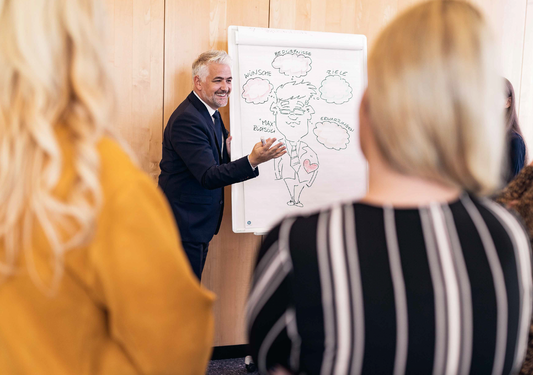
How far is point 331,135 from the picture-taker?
278cm

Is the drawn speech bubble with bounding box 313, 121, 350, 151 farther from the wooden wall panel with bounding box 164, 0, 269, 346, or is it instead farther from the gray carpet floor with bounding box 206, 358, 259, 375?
the gray carpet floor with bounding box 206, 358, 259, 375

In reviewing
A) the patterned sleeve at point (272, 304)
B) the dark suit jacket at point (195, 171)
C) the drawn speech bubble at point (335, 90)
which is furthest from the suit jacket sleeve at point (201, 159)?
the patterned sleeve at point (272, 304)

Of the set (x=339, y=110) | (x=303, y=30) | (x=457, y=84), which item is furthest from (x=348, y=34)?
(x=457, y=84)

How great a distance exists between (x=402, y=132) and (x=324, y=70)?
2194 millimetres

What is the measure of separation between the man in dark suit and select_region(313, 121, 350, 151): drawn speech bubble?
0.44m

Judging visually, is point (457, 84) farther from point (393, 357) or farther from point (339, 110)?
point (339, 110)

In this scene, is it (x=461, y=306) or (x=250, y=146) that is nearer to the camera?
(x=461, y=306)

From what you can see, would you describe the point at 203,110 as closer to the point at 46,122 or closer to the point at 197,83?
the point at 197,83

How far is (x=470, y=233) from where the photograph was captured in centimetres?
71

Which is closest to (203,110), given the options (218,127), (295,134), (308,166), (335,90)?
(218,127)

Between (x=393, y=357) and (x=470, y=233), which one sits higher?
(x=470, y=233)

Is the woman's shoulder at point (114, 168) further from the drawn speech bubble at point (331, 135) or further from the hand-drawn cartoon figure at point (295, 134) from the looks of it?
the drawn speech bubble at point (331, 135)

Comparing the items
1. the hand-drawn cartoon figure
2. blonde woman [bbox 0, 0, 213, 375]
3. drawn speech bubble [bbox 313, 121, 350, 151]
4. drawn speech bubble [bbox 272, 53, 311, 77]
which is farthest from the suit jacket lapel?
blonde woman [bbox 0, 0, 213, 375]

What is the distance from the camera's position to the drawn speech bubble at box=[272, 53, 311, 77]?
106 inches
